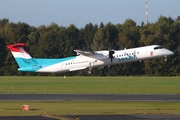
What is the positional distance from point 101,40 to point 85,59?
38.7 m

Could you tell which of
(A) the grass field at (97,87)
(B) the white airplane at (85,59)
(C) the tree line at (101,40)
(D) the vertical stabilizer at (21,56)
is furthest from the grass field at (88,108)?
(C) the tree line at (101,40)

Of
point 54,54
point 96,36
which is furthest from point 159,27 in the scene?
point 54,54

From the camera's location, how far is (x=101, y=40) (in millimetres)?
110875

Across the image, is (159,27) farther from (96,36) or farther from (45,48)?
(45,48)

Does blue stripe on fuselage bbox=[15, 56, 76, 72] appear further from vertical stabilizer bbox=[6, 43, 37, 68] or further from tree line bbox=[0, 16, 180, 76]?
tree line bbox=[0, 16, 180, 76]

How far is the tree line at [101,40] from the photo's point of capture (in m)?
99.3

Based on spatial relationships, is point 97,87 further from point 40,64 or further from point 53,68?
point 40,64

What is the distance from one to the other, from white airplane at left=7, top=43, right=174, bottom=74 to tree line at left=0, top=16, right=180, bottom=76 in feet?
79.7

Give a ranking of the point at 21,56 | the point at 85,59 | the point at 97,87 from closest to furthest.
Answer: the point at 97,87, the point at 85,59, the point at 21,56

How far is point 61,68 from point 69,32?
42457 millimetres

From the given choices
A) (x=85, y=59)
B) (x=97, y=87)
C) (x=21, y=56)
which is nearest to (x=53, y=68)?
(x=85, y=59)

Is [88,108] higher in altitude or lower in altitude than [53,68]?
lower

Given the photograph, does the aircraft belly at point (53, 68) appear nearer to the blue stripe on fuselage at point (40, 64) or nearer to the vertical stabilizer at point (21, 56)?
the blue stripe on fuselage at point (40, 64)

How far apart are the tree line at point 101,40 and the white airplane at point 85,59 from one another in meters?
24.3
